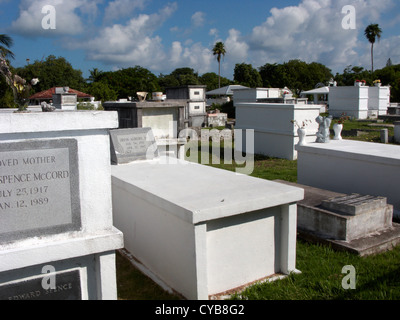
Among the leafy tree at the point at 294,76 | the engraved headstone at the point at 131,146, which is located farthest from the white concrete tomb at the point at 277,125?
the leafy tree at the point at 294,76

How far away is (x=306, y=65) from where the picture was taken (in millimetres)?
58000

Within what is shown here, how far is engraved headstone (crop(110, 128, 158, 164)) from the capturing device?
653 centimetres

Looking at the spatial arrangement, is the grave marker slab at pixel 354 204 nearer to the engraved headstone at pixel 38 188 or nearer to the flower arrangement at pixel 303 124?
the engraved headstone at pixel 38 188

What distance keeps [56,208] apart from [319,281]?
270 centimetres

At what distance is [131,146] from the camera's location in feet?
22.4

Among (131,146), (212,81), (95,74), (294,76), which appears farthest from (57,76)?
(131,146)

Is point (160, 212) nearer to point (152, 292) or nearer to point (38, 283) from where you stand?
point (152, 292)

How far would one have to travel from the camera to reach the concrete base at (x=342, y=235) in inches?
186

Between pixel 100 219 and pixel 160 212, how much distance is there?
110 centimetres

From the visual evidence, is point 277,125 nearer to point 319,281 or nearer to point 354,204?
point 354,204

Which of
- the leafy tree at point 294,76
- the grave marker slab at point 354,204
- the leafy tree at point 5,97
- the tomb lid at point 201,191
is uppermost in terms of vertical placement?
the leafy tree at point 294,76

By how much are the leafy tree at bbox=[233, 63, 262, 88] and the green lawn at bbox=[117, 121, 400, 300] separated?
52390mm

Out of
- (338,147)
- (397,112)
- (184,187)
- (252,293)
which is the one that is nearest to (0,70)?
(184,187)

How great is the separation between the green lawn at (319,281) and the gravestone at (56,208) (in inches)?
39.3
